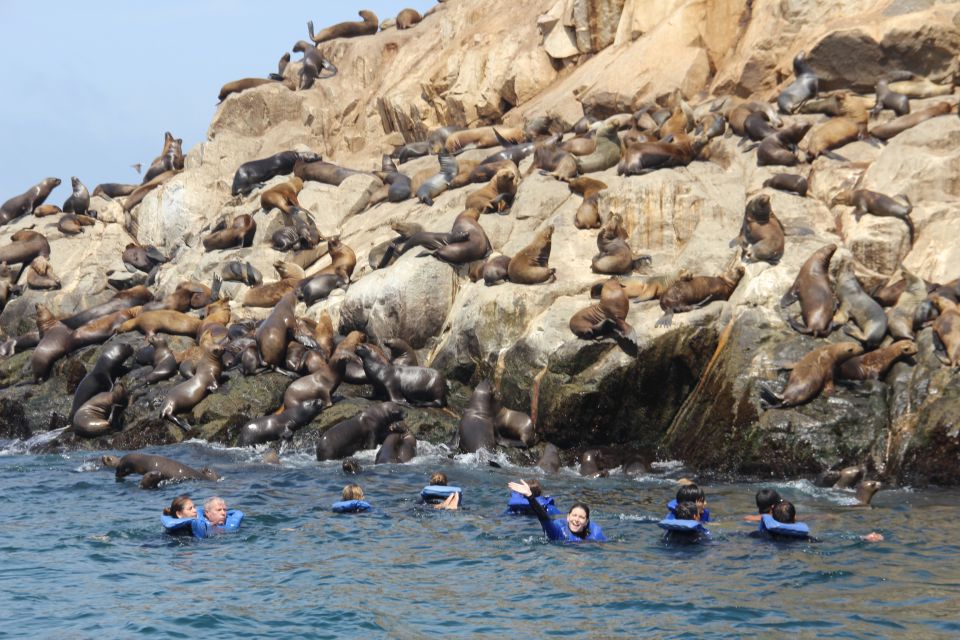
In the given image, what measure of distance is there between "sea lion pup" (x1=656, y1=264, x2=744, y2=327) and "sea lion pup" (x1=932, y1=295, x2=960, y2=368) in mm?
2964

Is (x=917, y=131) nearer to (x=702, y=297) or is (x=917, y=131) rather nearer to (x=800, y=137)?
(x=800, y=137)

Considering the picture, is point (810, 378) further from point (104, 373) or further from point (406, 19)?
point (406, 19)

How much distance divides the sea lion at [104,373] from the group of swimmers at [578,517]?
25.2 ft

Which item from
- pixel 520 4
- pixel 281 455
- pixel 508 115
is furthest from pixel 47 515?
pixel 520 4

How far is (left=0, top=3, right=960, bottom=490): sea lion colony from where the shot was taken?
1566 cm

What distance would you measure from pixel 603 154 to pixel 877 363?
8156 millimetres

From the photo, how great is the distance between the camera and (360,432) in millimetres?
16531

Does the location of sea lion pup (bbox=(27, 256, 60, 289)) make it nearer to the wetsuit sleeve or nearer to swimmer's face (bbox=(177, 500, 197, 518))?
swimmer's face (bbox=(177, 500, 197, 518))

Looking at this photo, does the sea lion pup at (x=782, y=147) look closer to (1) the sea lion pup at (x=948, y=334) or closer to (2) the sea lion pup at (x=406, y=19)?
(1) the sea lion pup at (x=948, y=334)

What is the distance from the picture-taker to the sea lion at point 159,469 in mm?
14766

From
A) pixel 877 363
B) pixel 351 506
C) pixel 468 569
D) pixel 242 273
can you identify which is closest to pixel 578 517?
pixel 468 569

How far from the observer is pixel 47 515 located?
13.1 m

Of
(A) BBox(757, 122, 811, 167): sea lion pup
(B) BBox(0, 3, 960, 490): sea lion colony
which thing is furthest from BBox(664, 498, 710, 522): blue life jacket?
(A) BBox(757, 122, 811, 167): sea lion pup

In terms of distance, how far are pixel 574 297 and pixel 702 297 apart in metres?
1.97
